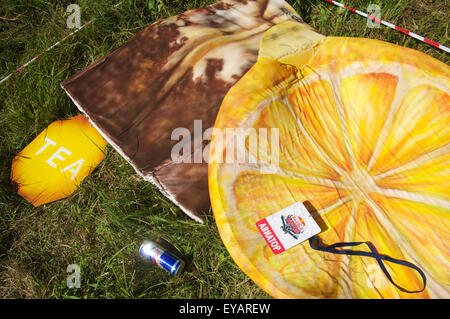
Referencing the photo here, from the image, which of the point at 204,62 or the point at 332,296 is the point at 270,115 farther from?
the point at 332,296

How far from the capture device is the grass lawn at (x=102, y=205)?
4.89ft

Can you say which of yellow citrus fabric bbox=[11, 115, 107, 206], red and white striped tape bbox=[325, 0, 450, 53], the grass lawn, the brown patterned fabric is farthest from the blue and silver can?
red and white striped tape bbox=[325, 0, 450, 53]

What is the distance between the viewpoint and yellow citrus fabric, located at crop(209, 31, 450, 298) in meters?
1.23

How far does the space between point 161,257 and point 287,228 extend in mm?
571

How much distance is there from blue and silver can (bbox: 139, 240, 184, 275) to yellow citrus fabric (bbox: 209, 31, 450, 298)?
33 cm

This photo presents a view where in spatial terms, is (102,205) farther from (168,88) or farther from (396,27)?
(396,27)

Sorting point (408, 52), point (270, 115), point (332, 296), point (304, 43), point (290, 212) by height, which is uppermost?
point (408, 52)

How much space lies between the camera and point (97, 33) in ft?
7.16

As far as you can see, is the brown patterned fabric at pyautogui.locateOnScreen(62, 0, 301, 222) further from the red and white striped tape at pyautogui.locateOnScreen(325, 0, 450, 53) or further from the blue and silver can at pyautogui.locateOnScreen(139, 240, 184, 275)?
the red and white striped tape at pyautogui.locateOnScreen(325, 0, 450, 53)

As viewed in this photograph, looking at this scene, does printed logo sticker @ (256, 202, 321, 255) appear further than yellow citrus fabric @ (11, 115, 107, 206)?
No

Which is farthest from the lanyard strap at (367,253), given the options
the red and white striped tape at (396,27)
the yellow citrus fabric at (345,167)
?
the red and white striped tape at (396,27)

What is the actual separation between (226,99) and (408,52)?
0.81 meters

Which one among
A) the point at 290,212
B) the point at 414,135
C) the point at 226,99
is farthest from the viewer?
the point at 414,135

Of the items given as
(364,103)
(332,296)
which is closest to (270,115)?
(364,103)
